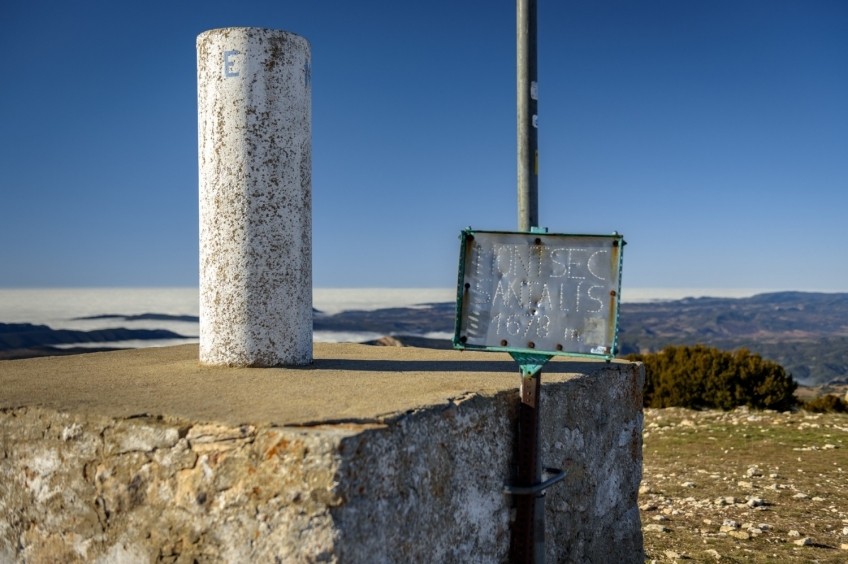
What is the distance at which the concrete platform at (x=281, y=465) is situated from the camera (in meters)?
3.32

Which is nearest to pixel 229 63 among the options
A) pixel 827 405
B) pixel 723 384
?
pixel 723 384

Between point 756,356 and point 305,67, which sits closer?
point 305,67

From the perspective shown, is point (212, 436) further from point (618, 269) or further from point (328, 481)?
point (618, 269)

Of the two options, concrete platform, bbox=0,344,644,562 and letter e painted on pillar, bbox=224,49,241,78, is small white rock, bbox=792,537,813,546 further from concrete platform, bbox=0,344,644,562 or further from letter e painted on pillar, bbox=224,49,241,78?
letter e painted on pillar, bbox=224,49,241,78

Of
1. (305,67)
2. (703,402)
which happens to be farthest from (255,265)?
(703,402)

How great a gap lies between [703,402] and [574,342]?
10.9 metres

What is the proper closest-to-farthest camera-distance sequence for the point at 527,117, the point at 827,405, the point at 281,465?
the point at 281,465 < the point at 527,117 < the point at 827,405

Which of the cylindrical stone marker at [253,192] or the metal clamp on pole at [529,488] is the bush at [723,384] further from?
the metal clamp on pole at [529,488]

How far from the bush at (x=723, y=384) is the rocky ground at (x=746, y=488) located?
62.7 inches

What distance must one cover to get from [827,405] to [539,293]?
1197cm

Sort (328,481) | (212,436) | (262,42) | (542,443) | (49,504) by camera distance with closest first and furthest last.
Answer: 1. (328,481)
2. (212,436)
3. (49,504)
4. (542,443)
5. (262,42)

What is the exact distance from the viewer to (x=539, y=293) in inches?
160

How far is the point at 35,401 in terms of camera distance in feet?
13.7

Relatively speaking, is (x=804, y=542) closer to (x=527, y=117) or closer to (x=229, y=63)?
(x=527, y=117)
